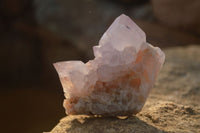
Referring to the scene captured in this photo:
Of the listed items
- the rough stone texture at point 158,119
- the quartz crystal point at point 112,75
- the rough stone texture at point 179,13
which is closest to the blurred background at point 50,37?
the rough stone texture at point 179,13

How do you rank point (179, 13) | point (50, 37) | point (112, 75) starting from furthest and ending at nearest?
point (50, 37) < point (179, 13) < point (112, 75)

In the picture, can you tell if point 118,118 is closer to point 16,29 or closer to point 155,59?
point 155,59

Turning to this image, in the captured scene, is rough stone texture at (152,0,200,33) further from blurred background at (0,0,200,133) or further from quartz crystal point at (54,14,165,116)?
quartz crystal point at (54,14,165,116)

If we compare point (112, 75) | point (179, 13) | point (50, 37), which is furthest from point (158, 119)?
point (50, 37)

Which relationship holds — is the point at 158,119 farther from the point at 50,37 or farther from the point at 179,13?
the point at 50,37

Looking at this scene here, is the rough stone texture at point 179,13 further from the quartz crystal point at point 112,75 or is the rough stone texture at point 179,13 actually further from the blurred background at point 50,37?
the quartz crystal point at point 112,75

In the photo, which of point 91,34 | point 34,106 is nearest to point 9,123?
point 34,106
